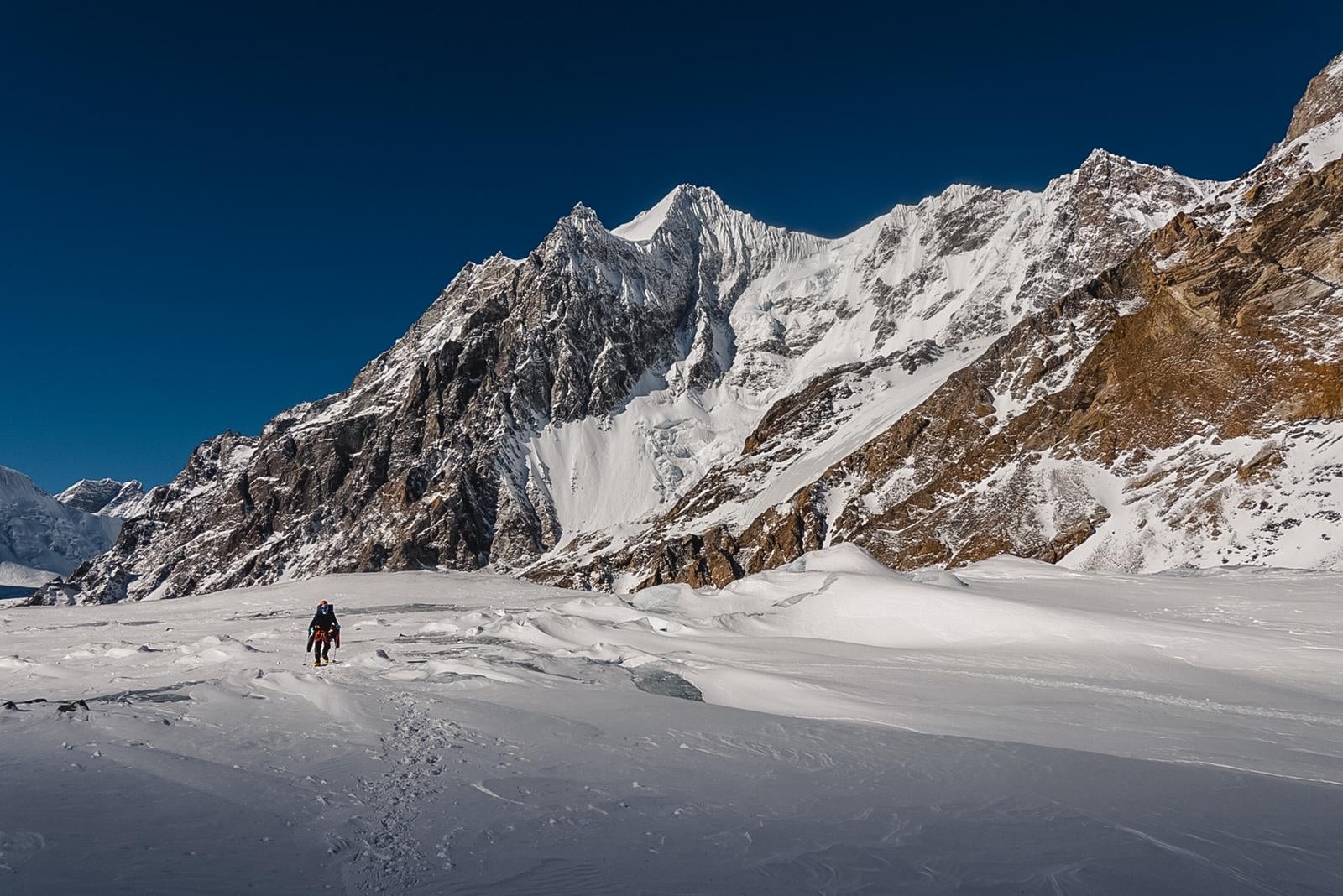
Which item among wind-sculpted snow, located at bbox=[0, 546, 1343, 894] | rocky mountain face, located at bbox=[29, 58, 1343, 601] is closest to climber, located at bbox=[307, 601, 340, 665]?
wind-sculpted snow, located at bbox=[0, 546, 1343, 894]

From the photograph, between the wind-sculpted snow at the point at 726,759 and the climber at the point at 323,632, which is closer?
the wind-sculpted snow at the point at 726,759

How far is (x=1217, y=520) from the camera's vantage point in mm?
44375

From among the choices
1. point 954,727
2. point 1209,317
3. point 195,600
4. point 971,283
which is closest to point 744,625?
point 954,727

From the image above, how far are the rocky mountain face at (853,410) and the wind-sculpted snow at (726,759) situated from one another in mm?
35404

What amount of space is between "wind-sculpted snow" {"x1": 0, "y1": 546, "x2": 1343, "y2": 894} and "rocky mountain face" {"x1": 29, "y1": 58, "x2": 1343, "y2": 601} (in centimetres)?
3540

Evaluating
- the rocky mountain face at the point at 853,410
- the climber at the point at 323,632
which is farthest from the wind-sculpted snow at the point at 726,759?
the rocky mountain face at the point at 853,410

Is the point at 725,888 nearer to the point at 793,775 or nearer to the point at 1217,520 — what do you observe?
the point at 793,775

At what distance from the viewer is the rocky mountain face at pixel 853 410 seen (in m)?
53.1

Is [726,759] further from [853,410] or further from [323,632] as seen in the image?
[853,410]

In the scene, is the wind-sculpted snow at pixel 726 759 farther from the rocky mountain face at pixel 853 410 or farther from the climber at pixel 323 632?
the rocky mountain face at pixel 853 410

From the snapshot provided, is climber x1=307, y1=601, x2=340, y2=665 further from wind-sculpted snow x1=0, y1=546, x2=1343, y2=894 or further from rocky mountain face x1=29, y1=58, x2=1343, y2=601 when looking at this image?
rocky mountain face x1=29, y1=58, x2=1343, y2=601

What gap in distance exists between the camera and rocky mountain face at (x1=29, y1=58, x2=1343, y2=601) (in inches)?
2092

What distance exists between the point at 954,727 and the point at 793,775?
3.00m

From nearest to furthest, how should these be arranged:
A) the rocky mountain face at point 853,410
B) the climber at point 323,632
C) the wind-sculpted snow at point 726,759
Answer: the wind-sculpted snow at point 726,759 < the climber at point 323,632 < the rocky mountain face at point 853,410
